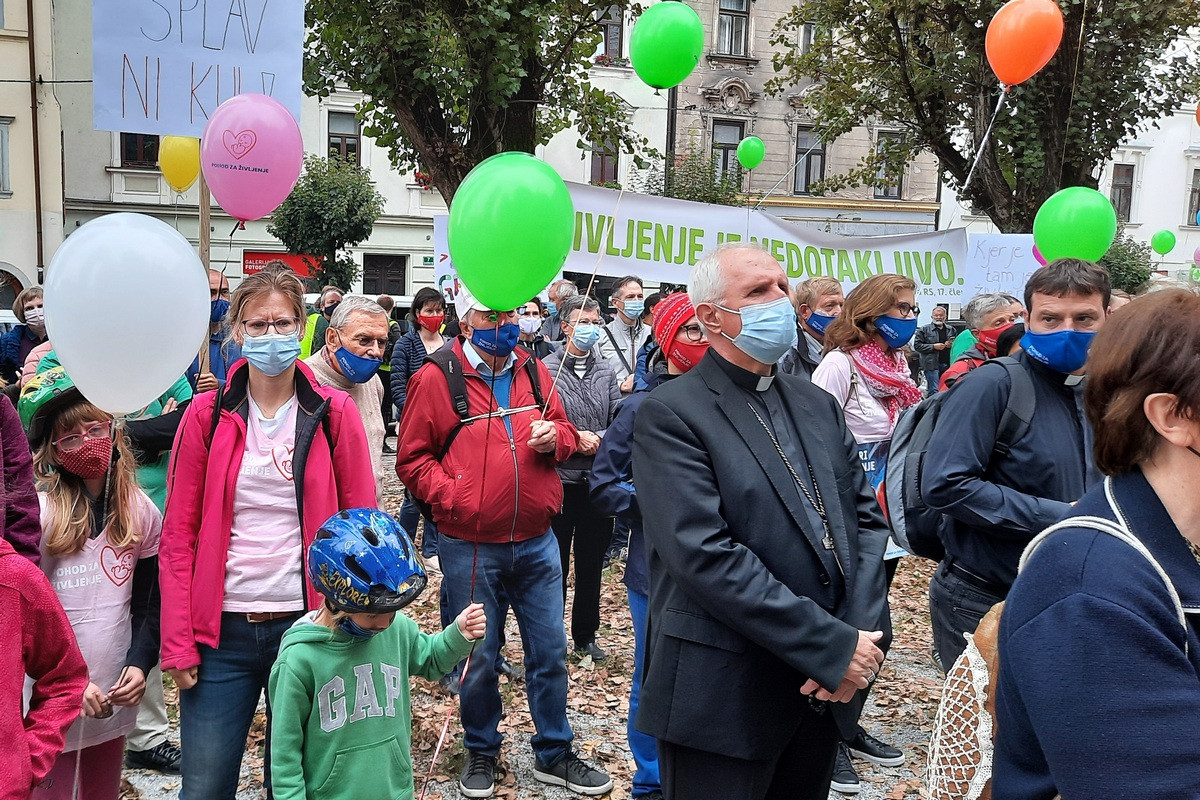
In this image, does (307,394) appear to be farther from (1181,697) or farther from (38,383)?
(1181,697)

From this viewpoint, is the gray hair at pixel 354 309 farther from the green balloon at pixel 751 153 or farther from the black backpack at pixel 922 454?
the green balloon at pixel 751 153

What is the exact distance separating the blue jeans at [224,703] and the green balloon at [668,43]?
486cm

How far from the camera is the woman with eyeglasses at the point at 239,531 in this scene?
2980 millimetres

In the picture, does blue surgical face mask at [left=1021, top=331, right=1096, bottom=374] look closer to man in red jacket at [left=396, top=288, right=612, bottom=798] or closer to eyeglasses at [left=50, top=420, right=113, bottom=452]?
man in red jacket at [left=396, top=288, right=612, bottom=798]

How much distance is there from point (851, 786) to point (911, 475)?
168 cm

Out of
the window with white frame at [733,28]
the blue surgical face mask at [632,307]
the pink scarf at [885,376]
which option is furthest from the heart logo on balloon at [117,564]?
the window with white frame at [733,28]

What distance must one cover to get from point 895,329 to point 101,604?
350 cm

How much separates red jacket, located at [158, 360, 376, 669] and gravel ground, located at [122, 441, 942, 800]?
1.58m

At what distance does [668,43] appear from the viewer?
6605 mm

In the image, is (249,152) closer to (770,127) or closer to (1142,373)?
(1142,373)

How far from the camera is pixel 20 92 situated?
23641 mm

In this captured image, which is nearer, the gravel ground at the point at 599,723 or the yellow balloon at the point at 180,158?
the gravel ground at the point at 599,723

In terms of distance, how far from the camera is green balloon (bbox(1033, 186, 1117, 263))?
7777 millimetres

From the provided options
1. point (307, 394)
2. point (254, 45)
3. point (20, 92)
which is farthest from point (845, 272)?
point (20, 92)
